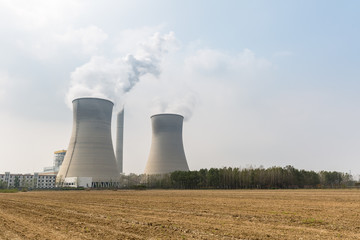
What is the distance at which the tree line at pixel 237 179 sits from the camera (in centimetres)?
5119

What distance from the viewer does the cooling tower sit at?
142ft

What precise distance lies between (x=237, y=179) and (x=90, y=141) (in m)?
25.2

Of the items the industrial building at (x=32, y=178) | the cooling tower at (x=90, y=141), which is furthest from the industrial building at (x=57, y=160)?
the cooling tower at (x=90, y=141)

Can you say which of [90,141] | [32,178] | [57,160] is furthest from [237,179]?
[57,160]

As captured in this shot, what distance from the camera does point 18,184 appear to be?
9069 cm

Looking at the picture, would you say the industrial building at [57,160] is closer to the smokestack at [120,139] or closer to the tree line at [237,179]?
the smokestack at [120,139]

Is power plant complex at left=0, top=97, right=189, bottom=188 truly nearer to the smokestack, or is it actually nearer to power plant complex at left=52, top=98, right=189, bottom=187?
power plant complex at left=52, top=98, right=189, bottom=187

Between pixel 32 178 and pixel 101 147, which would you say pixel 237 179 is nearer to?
pixel 101 147

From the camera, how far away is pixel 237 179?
2077 inches

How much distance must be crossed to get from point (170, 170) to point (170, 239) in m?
45.3

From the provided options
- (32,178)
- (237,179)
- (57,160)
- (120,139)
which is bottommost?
(32,178)

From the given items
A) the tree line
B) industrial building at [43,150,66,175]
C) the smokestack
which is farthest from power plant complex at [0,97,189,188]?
industrial building at [43,150,66,175]

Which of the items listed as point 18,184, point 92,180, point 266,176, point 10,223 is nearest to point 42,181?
point 18,184

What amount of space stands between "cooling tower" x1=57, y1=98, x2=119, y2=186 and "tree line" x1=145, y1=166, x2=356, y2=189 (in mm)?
11274
